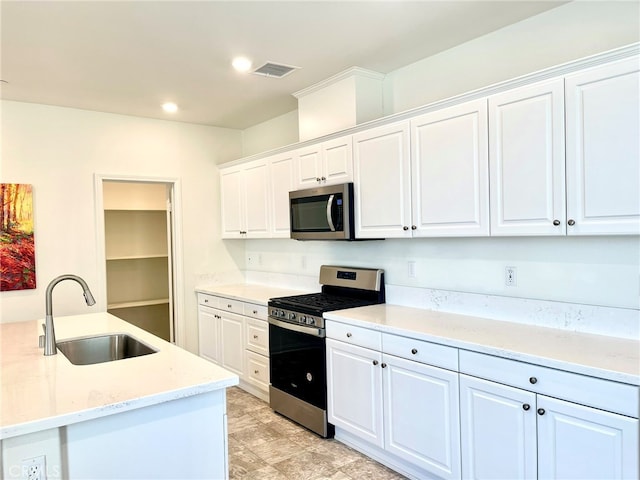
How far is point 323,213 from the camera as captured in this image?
11.2 feet

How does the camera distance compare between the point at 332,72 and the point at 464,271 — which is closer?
the point at 464,271

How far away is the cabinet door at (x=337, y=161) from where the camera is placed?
10.6 ft

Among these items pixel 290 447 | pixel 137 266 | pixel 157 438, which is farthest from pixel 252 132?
pixel 157 438

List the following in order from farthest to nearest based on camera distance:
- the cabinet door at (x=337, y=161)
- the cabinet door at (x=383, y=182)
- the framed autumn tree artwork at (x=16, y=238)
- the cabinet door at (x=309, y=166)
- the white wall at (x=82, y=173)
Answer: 1. the white wall at (x=82, y=173)
2. the framed autumn tree artwork at (x=16, y=238)
3. the cabinet door at (x=309, y=166)
4. the cabinet door at (x=337, y=161)
5. the cabinet door at (x=383, y=182)

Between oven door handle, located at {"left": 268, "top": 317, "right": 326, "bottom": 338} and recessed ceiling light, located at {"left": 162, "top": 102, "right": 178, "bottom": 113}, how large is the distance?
7.05ft

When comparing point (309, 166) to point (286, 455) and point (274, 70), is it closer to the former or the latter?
point (274, 70)

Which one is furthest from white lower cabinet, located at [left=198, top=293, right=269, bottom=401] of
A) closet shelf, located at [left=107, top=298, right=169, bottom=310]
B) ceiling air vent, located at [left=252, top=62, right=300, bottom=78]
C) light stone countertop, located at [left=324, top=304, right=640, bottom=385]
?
ceiling air vent, located at [left=252, top=62, right=300, bottom=78]

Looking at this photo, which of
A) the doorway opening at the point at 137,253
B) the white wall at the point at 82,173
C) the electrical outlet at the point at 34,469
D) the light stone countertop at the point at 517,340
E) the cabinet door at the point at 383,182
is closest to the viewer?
the electrical outlet at the point at 34,469

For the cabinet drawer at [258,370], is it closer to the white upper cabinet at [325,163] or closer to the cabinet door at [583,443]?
the white upper cabinet at [325,163]

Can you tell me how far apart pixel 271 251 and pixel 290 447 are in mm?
2194

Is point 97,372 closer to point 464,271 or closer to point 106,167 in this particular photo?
point 464,271

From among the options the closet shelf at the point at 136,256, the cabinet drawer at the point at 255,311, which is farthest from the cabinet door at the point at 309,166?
the closet shelf at the point at 136,256

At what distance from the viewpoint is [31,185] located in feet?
12.8

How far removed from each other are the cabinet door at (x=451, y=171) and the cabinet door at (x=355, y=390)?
2.86ft
